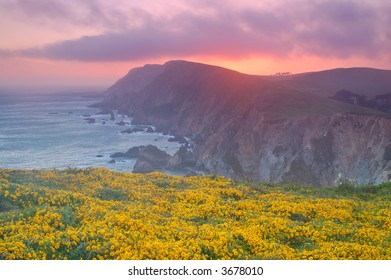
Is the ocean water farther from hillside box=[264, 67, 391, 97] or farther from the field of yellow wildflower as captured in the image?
hillside box=[264, 67, 391, 97]

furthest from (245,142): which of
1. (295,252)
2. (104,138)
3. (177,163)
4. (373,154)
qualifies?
(295,252)

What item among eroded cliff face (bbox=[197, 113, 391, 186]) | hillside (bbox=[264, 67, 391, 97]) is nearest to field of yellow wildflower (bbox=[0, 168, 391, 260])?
eroded cliff face (bbox=[197, 113, 391, 186])

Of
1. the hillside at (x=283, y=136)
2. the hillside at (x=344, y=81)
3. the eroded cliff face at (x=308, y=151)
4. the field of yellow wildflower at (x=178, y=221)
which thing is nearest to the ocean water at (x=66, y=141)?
the hillside at (x=283, y=136)

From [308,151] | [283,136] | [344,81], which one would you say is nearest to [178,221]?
[308,151]

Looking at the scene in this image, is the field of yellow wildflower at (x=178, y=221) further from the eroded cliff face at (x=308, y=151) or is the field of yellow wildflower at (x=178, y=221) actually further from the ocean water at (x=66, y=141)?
the ocean water at (x=66, y=141)

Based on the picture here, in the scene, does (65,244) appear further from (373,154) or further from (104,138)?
(104,138)

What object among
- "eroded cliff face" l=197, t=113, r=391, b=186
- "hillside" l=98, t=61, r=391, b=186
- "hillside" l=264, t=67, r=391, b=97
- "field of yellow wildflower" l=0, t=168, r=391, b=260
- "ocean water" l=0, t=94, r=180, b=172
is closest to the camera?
"field of yellow wildflower" l=0, t=168, r=391, b=260

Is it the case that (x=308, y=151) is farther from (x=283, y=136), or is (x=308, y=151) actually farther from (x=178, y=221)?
(x=178, y=221)
